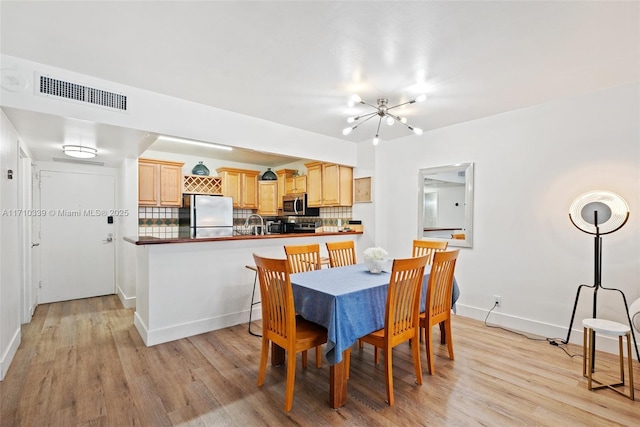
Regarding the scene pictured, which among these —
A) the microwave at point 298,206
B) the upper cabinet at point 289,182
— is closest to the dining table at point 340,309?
the microwave at point 298,206

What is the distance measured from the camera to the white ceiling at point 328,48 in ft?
6.06

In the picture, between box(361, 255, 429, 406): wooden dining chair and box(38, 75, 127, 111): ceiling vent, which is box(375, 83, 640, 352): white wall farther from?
box(38, 75, 127, 111): ceiling vent

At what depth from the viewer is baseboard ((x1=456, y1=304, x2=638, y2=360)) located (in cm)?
296

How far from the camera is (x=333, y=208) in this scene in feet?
19.0

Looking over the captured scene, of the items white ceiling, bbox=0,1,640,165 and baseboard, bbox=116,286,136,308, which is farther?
baseboard, bbox=116,286,136,308

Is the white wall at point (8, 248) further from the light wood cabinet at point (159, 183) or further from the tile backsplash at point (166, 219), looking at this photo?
the tile backsplash at point (166, 219)

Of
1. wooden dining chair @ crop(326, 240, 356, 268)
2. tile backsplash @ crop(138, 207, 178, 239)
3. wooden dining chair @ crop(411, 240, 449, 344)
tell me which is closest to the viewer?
wooden dining chair @ crop(411, 240, 449, 344)

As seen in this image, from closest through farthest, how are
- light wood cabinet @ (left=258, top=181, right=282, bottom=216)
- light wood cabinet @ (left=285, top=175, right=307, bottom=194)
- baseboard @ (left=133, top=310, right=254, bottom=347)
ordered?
1. baseboard @ (left=133, top=310, right=254, bottom=347)
2. light wood cabinet @ (left=285, top=175, right=307, bottom=194)
3. light wood cabinet @ (left=258, top=181, right=282, bottom=216)

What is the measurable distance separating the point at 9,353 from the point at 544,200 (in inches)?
209

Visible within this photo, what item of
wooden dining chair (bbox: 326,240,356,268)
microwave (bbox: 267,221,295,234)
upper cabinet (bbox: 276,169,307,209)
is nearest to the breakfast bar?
wooden dining chair (bbox: 326,240,356,268)

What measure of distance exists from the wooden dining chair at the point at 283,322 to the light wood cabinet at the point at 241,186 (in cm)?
408

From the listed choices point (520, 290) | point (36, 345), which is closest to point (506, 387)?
point (520, 290)

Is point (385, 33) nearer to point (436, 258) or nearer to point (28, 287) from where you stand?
point (436, 258)

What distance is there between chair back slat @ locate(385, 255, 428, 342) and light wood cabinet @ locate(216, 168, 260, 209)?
4.50 m
